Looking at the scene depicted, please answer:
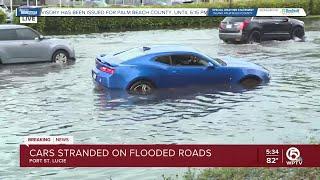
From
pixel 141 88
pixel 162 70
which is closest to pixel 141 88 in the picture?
pixel 141 88

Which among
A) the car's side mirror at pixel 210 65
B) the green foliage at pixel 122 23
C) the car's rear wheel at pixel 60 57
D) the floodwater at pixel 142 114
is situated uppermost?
the car's side mirror at pixel 210 65

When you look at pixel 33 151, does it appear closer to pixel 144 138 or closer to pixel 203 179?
pixel 203 179

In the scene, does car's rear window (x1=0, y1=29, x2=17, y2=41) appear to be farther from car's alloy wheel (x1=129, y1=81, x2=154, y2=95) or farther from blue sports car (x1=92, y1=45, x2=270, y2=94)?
car's alloy wheel (x1=129, y1=81, x2=154, y2=95)

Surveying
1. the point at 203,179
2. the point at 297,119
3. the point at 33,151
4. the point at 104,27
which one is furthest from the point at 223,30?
the point at 33,151

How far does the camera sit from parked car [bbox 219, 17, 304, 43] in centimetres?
3011

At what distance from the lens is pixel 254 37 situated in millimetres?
31000

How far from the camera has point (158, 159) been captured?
217 inches

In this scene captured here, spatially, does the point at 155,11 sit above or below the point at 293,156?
below

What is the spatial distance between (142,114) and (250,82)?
465cm

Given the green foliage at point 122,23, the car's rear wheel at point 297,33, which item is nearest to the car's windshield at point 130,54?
the car's rear wheel at point 297,33

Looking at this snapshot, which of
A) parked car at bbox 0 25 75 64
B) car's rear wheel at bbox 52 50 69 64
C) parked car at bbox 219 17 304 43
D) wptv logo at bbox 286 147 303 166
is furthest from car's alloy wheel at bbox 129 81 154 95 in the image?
parked car at bbox 219 17 304 43

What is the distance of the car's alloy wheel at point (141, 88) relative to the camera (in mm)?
15273

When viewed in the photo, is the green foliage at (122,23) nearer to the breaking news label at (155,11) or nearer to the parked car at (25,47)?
the breaking news label at (155,11)

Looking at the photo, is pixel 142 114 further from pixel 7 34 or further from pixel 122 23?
pixel 122 23
